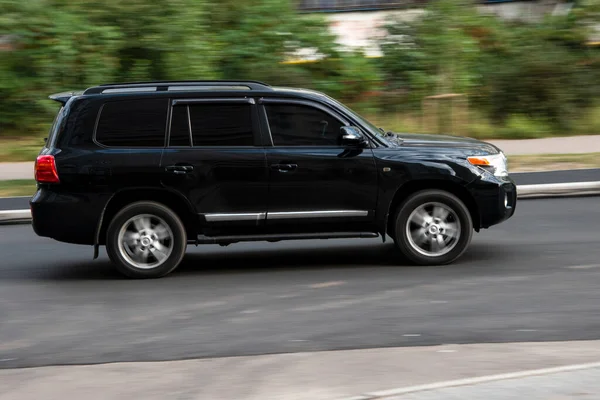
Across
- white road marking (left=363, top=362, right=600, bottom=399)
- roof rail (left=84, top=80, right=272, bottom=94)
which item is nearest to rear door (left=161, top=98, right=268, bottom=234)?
roof rail (left=84, top=80, right=272, bottom=94)

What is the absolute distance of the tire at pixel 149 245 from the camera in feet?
32.1

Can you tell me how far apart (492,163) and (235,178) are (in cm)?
242

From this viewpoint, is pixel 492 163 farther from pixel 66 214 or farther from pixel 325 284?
pixel 66 214

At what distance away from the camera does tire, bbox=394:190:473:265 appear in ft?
32.5

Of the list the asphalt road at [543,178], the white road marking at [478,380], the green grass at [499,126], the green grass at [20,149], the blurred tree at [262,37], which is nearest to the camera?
the white road marking at [478,380]

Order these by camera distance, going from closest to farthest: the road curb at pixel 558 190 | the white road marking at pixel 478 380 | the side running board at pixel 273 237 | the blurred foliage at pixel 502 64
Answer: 1. the white road marking at pixel 478 380
2. the side running board at pixel 273 237
3. the road curb at pixel 558 190
4. the blurred foliage at pixel 502 64

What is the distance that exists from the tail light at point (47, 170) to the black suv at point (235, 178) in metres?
0.01

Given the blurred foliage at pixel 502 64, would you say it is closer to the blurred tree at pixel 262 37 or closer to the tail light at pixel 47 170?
the blurred tree at pixel 262 37

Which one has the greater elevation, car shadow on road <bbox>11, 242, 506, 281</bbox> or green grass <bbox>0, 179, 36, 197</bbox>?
green grass <bbox>0, 179, 36, 197</bbox>

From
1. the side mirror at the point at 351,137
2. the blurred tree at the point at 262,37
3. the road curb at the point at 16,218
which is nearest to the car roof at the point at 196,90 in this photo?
the side mirror at the point at 351,137

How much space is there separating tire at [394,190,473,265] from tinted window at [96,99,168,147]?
2.37m

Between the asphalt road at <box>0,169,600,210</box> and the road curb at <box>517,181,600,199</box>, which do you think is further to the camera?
the road curb at <box>517,181,600,199</box>

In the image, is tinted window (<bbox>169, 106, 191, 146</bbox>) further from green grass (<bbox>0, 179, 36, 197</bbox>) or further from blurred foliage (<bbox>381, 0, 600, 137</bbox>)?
blurred foliage (<bbox>381, 0, 600, 137</bbox>)

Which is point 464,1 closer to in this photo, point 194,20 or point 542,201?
point 194,20
